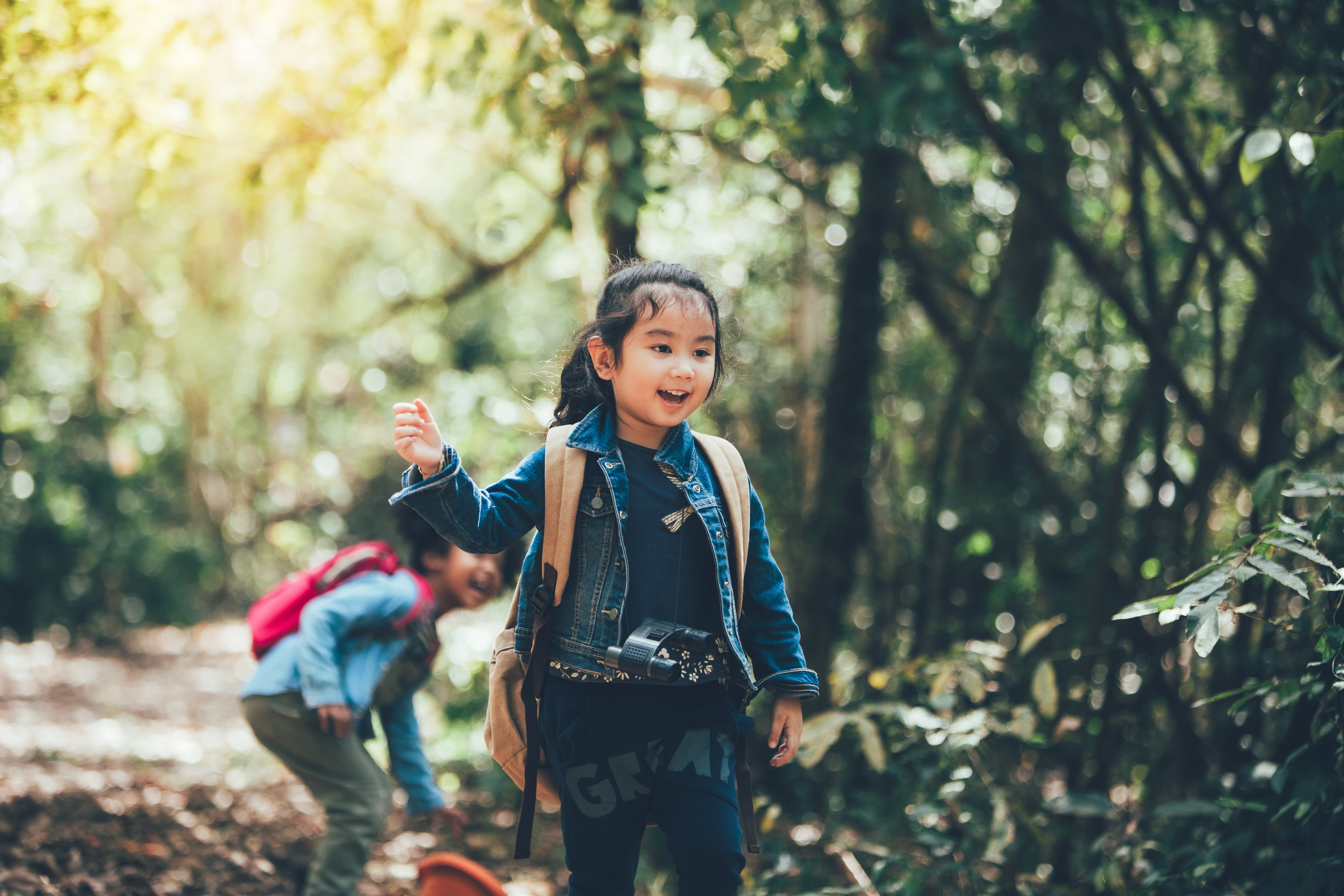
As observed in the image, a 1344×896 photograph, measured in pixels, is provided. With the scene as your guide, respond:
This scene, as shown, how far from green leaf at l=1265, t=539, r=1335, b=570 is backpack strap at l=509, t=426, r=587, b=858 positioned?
1.48 metres

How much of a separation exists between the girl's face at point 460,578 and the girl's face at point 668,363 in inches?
46.6

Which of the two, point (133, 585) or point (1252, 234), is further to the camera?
point (133, 585)

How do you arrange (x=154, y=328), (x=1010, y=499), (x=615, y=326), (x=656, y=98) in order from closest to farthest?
1. (x=615, y=326)
2. (x=1010, y=499)
3. (x=656, y=98)
4. (x=154, y=328)

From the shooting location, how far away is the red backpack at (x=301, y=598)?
296cm

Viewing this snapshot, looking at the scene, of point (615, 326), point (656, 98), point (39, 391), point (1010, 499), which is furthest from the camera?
point (39, 391)

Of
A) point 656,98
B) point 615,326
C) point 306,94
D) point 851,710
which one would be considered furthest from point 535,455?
point 656,98

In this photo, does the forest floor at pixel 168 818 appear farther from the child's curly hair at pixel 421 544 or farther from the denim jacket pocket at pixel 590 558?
the denim jacket pocket at pixel 590 558

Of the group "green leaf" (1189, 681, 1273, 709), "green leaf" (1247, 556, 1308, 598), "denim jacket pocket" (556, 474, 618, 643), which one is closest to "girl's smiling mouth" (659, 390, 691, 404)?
"denim jacket pocket" (556, 474, 618, 643)

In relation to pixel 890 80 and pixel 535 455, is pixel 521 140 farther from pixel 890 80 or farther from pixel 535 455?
pixel 535 455

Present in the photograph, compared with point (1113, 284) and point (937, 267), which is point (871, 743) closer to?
point (1113, 284)

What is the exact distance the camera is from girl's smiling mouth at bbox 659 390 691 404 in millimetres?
2043

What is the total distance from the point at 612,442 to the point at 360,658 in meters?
1.27

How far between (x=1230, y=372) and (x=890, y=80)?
176 cm

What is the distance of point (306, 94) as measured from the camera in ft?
15.0
